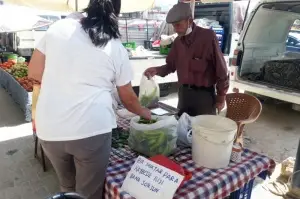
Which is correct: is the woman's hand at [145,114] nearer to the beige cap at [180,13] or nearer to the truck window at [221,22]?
the beige cap at [180,13]

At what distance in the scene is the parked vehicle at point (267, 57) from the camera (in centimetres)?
462

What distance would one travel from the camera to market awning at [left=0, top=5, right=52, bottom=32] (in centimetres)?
446

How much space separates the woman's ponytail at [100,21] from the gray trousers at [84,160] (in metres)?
0.52

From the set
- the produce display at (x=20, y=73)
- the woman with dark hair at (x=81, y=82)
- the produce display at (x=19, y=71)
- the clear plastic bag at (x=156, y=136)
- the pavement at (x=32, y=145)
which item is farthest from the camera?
the produce display at (x=19, y=71)

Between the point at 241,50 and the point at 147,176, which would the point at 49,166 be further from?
the point at 241,50

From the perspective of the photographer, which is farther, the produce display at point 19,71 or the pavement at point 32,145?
the produce display at point 19,71

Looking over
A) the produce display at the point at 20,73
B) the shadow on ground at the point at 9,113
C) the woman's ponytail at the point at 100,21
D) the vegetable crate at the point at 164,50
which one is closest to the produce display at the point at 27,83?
the produce display at the point at 20,73

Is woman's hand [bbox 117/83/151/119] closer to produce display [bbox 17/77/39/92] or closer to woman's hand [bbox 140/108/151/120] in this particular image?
woman's hand [bbox 140/108/151/120]

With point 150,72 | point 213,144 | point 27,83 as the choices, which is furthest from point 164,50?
point 213,144

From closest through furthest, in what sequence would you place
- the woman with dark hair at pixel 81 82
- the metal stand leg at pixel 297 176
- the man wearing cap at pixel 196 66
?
the woman with dark hair at pixel 81 82, the metal stand leg at pixel 297 176, the man wearing cap at pixel 196 66

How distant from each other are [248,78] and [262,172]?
3401 mm

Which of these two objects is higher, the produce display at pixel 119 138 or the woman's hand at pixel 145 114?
the woman's hand at pixel 145 114

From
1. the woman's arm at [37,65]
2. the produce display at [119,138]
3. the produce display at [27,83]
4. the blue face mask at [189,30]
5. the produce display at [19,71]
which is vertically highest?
the blue face mask at [189,30]

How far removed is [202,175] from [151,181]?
16.0 inches
